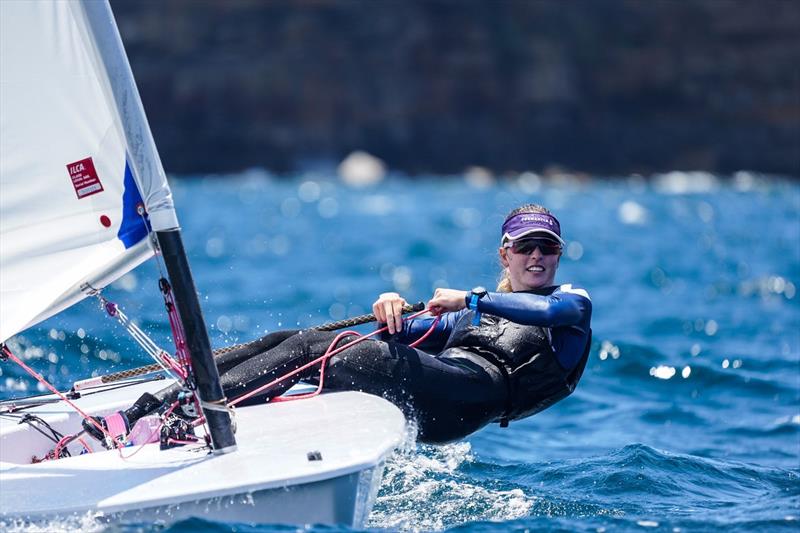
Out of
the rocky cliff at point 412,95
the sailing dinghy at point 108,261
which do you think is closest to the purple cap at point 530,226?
the sailing dinghy at point 108,261

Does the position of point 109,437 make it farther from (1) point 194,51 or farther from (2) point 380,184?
(1) point 194,51

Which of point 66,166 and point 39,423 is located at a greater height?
point 66,166

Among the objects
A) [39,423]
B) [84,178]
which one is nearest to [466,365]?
[84,178]

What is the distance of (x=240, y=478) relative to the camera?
330 cm

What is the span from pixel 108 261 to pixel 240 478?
34.5 inches

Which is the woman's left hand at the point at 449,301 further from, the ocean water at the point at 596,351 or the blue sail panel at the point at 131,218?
the blue sail panel at the point at 131,218

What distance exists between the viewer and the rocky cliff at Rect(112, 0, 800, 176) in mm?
47062

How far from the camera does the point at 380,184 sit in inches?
1626

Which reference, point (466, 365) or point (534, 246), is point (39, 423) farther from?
point (534, 246)

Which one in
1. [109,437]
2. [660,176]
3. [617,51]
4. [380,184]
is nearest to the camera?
[109,437]

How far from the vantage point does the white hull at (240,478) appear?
327 centimetres

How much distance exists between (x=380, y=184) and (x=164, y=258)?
37856 millimetres

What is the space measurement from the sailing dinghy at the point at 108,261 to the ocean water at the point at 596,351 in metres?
0.15

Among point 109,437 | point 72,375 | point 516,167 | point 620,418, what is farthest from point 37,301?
point 516,167
